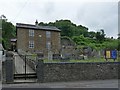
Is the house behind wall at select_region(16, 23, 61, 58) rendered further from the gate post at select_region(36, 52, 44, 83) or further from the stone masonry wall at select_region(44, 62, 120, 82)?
the gate post at select_region(36, 52, 44, 83)

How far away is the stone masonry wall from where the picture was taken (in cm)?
2108

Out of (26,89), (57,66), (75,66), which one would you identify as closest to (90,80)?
(75,66)

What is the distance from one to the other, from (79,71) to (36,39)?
124 ft

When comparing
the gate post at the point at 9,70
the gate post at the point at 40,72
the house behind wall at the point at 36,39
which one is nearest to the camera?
the gate post at the point at 9,70

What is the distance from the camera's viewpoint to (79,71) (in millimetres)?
21891

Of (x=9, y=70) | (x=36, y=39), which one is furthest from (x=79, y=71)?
(x=36, y=39)

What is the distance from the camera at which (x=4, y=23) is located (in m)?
57.5

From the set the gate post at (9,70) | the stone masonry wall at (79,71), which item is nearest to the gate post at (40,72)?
the stone masonry wall at (79,71)

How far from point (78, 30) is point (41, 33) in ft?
162

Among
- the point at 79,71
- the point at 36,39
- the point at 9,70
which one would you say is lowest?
the point at 79,71

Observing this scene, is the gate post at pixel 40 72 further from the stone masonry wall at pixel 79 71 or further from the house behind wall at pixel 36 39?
the house behind wall at pixel 36 39

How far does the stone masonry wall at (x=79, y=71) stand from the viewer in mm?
21078

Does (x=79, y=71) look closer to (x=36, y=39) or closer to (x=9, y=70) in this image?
(x=9, y=70)

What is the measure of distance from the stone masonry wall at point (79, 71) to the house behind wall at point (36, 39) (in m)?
33.2
